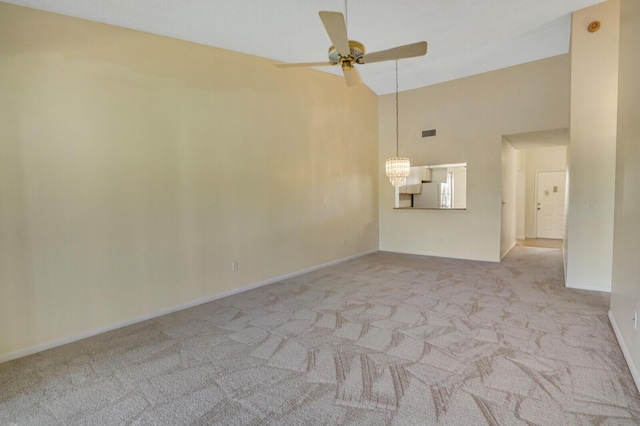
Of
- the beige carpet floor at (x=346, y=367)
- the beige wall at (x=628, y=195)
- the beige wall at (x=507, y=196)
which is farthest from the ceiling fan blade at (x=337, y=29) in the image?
the beige wall at (x=507, y=196)

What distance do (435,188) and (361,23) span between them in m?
3.94

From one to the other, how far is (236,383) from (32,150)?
8.59 ft

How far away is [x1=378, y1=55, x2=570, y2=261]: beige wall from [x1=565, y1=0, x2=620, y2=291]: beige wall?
1.12 m

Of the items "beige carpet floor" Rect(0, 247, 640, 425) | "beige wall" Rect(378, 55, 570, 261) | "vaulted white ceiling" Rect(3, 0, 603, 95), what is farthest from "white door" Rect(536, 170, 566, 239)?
"beige carpet floor" Rect(0, 247, 640, 425)

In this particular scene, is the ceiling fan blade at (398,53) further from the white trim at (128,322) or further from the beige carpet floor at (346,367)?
the white trim at (128,322)

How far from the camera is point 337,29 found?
7.88ft

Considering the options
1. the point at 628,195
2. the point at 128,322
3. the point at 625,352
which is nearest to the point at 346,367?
the point at 625,352

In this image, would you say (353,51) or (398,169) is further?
(398,169)

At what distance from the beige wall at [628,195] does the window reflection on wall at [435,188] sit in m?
3.47

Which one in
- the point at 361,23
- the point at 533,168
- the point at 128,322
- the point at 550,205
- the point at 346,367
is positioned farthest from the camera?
the point at 533,168

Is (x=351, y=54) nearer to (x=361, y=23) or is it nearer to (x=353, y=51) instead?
(x=353, y=51)

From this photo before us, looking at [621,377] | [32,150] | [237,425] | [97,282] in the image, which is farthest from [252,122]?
[621,377]

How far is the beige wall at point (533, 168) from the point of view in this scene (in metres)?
8.57

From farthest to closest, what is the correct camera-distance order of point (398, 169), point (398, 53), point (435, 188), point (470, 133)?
1. point (435, 188)
2. point (470, 133)
3. point (398, 169)
4. point (398, 53)
